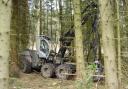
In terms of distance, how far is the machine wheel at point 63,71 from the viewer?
35.3ft

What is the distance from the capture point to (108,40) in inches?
193

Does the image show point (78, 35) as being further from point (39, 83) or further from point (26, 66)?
point (26, 66)

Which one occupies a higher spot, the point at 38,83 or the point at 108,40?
the point at 108,40

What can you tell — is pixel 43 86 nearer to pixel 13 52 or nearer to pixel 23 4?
pixel 13 52

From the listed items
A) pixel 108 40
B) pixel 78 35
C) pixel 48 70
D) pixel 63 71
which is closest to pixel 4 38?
pixel 108 40

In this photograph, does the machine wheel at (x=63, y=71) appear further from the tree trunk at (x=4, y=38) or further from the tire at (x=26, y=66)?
the tree trunk at (x=4, y=38)

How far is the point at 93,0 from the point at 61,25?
416 cm

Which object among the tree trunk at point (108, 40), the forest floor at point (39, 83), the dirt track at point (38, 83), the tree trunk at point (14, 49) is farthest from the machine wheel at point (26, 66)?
the tree trunk at point (108, 40)

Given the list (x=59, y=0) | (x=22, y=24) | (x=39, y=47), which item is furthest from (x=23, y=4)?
(x=59, y=0)

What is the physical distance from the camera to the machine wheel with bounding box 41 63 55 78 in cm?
1130

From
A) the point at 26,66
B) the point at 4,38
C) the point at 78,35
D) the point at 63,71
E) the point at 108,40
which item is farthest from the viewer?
the point at 26,66

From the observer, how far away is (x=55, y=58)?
11.5m

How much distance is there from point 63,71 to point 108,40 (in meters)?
6.02

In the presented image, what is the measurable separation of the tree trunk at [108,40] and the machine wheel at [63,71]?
223 inches
